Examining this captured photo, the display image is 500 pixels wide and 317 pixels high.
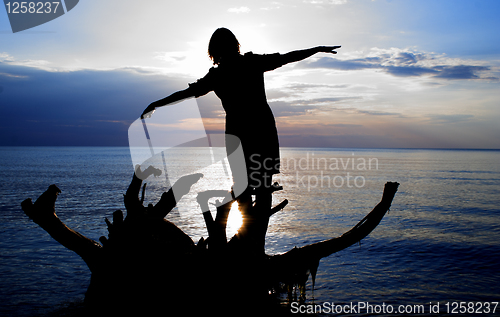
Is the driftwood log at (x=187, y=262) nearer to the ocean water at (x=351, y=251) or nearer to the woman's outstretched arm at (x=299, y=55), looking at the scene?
the woman's outstretched arm at (x=299, y=55)

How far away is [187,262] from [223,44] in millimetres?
3159

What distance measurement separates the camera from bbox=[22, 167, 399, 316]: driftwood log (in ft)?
15.1

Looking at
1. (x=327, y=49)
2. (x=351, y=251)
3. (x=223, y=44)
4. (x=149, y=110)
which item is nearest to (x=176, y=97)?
(x=149, y=110)

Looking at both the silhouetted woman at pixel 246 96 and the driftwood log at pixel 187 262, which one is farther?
the driftwood log at pixel 187 262

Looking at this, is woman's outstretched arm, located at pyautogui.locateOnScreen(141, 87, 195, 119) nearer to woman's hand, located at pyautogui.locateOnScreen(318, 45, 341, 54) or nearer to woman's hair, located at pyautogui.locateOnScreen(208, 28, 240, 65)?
woman's hair, located at pyautogui.locateOnScreen(208, 28, 240, 65)

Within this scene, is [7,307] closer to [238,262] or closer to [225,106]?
[238,262]

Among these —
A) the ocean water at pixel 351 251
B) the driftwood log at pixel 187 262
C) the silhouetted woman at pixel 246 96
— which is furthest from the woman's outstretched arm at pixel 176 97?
the ocean water at pixel 351 251

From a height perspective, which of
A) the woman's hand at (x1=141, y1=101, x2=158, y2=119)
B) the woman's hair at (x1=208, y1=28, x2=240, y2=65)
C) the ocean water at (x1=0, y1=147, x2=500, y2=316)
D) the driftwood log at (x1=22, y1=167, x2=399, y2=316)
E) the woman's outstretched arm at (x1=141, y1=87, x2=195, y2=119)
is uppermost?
the woman's hair at (x1=208, y1=28, x2=240, y2=65)

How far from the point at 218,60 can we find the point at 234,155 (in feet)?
3.81

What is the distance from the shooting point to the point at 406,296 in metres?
8.75

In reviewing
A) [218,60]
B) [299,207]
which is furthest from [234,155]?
[299,207]

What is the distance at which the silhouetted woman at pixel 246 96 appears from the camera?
3.72 meters

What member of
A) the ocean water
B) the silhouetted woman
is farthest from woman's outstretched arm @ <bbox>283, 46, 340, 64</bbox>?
the ocean water

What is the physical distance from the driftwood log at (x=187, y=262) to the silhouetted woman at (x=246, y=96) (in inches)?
25.1
